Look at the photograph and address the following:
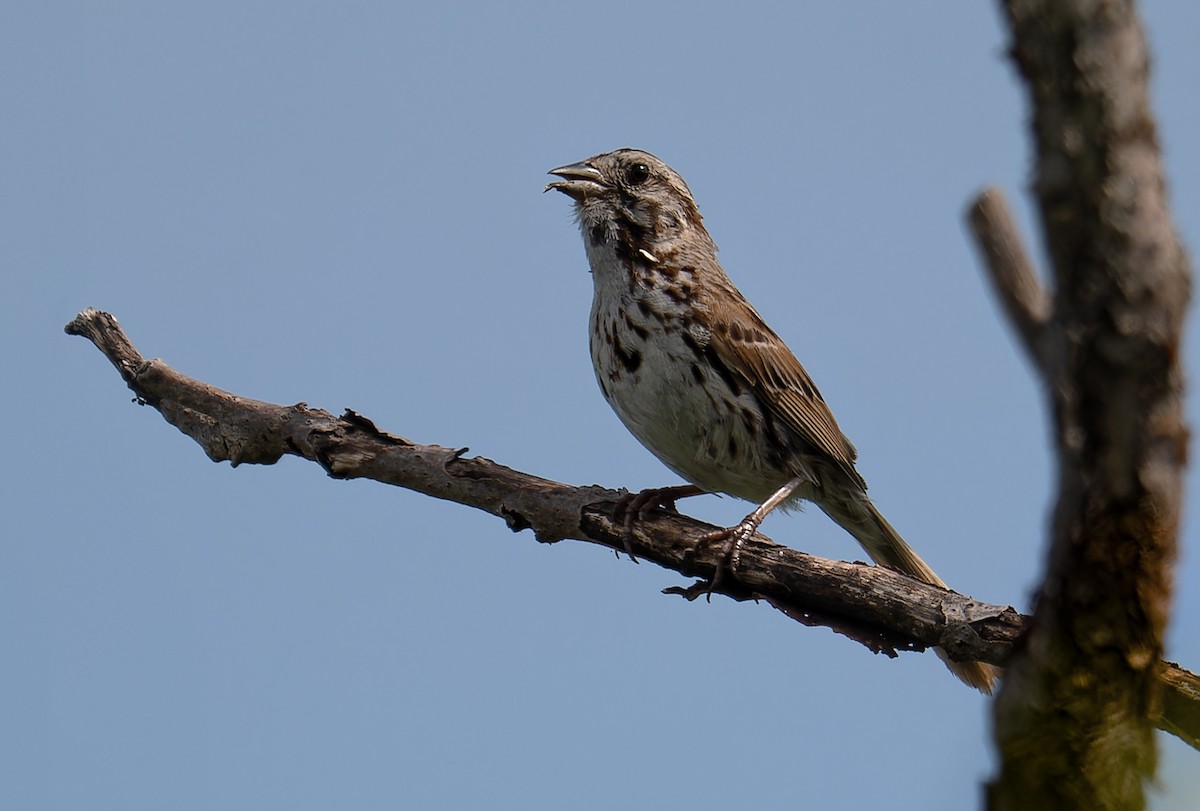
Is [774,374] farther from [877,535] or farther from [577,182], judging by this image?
[577,182]

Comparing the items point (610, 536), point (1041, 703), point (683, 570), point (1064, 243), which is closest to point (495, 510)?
point (610, 536)

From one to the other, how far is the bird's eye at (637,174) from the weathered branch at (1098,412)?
181 inches

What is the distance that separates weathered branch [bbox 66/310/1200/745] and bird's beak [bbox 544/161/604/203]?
1.54 m

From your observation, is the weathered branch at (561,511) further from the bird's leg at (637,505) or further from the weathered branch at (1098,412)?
the weathered branch at (1098,412)

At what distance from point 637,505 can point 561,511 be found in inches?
14.9

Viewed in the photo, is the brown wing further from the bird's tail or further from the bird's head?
the bird's head

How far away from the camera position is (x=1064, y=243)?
226 centimetres

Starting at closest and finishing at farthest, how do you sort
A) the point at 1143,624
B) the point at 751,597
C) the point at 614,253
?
the point at 1143,624, the point at 751,597, the point at 614,253

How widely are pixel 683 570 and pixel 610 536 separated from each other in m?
0.40

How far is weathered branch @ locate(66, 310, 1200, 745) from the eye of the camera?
5168mm

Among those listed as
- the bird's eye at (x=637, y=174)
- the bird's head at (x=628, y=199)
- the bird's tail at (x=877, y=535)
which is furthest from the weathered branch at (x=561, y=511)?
the bird's eye at (x=637, y=174)

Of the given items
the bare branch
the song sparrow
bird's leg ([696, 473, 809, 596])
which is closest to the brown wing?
the song sparrow

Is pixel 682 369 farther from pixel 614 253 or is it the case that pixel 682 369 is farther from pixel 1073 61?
pixel 1073 61

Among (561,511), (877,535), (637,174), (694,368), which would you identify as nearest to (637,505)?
(561,511)
